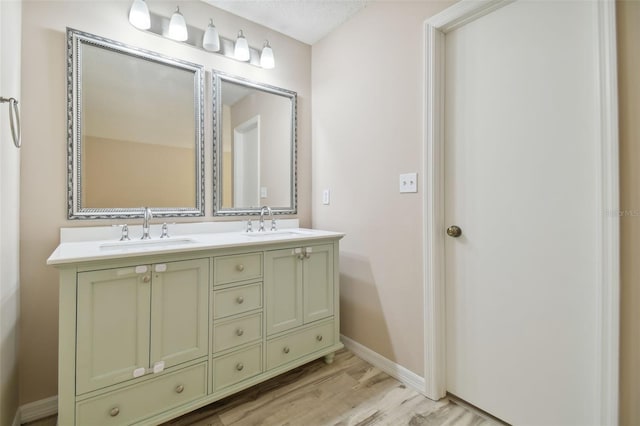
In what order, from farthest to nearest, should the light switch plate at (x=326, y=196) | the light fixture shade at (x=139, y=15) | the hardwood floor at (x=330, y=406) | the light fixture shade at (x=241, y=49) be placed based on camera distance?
the light switch plate at (x=326, y=196), the light fixture shade at (x=241, y=49), the light fixture shade at (x=139, y=15), the hardwood floor at (x=330, y=406)

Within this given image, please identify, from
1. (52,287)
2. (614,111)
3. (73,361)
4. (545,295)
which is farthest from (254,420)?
(614,111)

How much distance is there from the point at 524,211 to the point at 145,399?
188cm

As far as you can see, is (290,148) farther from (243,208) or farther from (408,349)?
(408,349)

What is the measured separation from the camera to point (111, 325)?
1.20 meters

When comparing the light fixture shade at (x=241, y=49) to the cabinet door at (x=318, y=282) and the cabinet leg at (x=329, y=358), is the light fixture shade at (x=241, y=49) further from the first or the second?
the cabinet leg at (x=329, y=358)

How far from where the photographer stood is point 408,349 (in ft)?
5.66

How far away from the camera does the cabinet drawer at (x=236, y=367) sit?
1.46m

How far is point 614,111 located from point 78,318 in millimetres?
2134

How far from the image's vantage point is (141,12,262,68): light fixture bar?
5.76 ft

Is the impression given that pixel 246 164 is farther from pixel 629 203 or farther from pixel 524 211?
pixel 629 203

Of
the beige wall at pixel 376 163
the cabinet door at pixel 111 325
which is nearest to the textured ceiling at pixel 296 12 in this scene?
the beige wall at pixel 376 163

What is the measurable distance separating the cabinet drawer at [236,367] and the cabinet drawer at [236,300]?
0.22 meters

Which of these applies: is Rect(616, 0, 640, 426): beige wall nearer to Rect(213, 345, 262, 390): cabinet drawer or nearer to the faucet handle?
Rect(213, 345, 262, 390): cabinet drawer

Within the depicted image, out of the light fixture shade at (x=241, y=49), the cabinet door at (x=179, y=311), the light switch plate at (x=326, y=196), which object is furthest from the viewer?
the light switch plate at (x=326, y=196)
